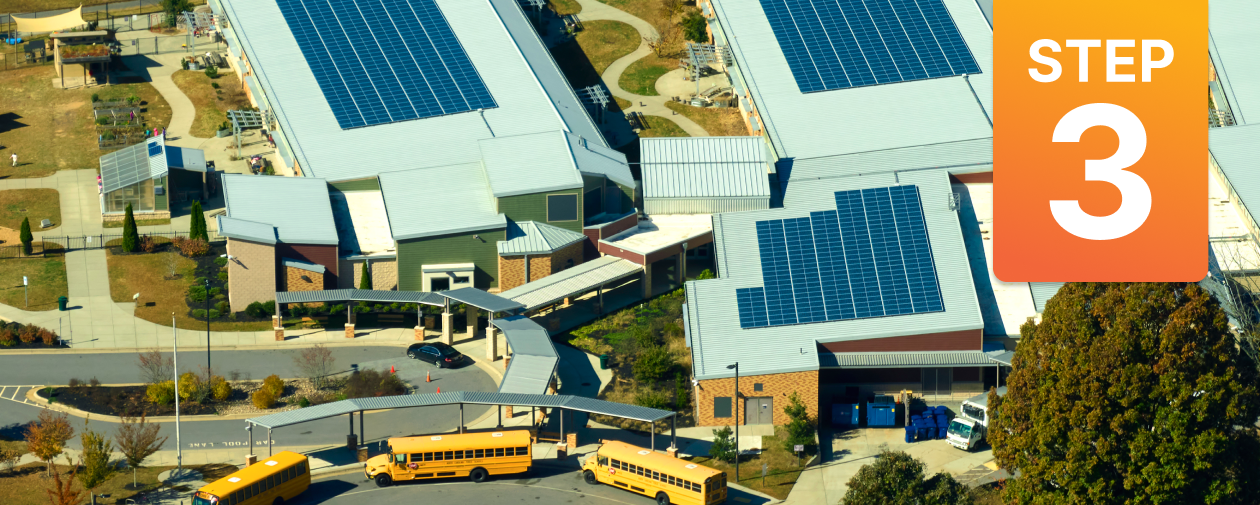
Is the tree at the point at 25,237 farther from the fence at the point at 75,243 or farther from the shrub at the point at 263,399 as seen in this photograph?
the shrub at the point at 263,399

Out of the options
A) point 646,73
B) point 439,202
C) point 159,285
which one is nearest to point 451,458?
point 439,202

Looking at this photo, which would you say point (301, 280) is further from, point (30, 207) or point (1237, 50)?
point (1237, 50)

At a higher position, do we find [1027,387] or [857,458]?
[1027,387]

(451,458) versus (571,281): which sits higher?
(571,281)

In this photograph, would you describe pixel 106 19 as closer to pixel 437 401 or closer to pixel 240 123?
pixel 240 123

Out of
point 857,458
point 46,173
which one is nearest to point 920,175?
point 857,458

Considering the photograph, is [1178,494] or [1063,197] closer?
[1063,197]

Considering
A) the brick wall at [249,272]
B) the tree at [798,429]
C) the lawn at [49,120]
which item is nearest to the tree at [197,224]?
the brick wall at [249,272]
